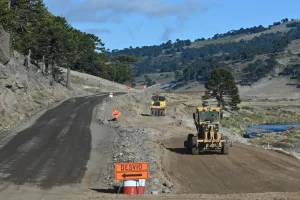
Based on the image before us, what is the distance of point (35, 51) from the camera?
3118 inches

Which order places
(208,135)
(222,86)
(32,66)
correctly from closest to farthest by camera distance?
(208,135), (32,66), (222,86)

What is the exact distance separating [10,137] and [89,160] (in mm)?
10190

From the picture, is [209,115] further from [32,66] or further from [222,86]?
[222,86]

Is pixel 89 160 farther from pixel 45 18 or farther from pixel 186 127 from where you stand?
pixel 45 18

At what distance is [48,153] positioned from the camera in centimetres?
3112

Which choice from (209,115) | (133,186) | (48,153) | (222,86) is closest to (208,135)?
(209,115)

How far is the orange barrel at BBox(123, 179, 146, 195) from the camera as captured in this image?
20828mm

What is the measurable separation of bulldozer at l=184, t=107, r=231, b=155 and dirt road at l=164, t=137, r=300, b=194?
0.60 m

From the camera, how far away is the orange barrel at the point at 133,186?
20828 mm

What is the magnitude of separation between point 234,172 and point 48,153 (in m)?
11.1

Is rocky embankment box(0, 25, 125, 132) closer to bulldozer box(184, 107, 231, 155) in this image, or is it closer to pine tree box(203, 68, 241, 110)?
bulldozer box(184, 107, 231, 155)

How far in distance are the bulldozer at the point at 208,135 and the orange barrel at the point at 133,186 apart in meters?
13.2

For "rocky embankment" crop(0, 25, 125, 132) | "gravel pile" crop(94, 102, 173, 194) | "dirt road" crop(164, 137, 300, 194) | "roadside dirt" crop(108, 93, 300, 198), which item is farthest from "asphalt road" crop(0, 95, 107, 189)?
"dirt road" crop(164, 137, 300, 194)

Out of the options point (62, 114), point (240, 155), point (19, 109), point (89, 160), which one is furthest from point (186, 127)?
point (89, 160)
